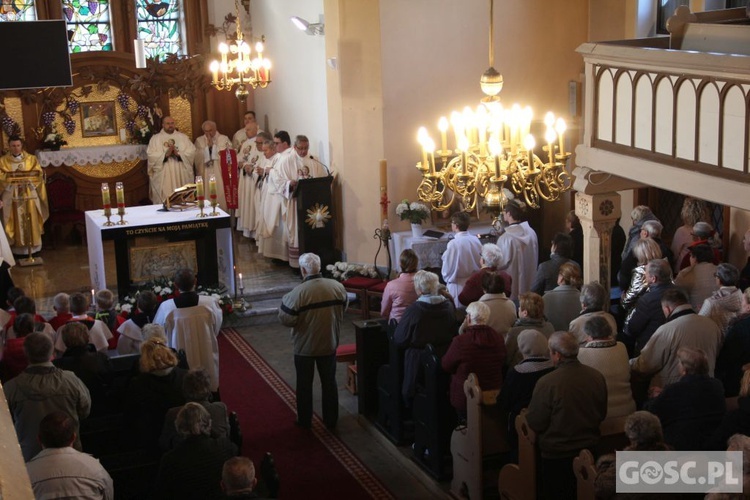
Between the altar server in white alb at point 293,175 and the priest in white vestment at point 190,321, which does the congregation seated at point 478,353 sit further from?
the altar server in white alb at point 293,175

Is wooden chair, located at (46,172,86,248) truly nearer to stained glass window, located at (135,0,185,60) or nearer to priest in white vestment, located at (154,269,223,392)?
stained glass window, located at (135,0,185,60)

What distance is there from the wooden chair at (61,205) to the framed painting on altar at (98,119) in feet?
3.52

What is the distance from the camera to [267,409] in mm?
9289

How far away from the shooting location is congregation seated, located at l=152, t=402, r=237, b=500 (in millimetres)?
5434

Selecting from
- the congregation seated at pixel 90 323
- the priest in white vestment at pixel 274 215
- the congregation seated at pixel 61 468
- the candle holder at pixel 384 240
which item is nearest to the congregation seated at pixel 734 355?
the congregation seated at pixel 61 468

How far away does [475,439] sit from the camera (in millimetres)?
6898

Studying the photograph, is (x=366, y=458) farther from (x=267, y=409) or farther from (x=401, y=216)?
(x=401, y=216)

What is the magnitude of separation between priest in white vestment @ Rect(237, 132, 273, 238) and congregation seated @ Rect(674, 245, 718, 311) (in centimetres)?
757

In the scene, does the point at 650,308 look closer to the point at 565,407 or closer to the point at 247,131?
the point at 565,407

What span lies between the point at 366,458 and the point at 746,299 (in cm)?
319

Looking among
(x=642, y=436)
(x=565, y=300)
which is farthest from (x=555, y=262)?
(x=642, y=436)

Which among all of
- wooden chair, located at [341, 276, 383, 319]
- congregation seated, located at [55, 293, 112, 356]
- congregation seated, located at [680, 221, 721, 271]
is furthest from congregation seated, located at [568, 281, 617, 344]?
wooden chair, located at [341, 276, 383, 319]

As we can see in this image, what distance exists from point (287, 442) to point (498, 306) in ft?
7.29

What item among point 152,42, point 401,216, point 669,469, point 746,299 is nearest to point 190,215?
point 401,216
